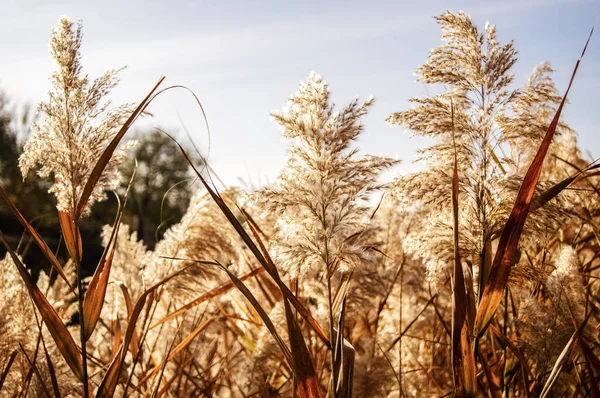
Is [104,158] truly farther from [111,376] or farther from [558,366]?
[558,366]

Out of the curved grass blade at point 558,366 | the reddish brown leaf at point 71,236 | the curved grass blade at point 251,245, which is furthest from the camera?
the reddish brown leaf at point 71,236

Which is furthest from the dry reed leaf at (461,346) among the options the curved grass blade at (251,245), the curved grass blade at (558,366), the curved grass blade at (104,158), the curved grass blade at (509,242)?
the curved grass blade at (104,158)

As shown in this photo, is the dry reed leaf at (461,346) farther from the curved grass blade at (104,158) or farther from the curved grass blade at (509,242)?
the curved grass blade at (104,158)

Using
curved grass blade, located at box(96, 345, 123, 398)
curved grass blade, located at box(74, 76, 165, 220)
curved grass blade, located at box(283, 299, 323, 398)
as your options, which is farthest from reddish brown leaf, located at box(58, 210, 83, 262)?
curved grass blade, located at box(283, 299, 323, 398)

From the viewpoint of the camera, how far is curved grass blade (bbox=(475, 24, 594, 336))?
1490 mm

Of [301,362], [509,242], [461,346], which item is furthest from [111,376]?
[509,242]

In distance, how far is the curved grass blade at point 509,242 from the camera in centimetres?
149

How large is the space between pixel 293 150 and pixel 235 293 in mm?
2071

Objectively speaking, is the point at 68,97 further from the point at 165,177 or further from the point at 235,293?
the point at 165,177

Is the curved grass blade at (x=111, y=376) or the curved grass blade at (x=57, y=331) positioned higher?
the curved grass blade at (x=57, y=331)

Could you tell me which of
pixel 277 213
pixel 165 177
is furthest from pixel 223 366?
pixel 165 177

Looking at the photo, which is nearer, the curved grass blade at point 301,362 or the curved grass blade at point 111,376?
the curved grass blade at point 301,362

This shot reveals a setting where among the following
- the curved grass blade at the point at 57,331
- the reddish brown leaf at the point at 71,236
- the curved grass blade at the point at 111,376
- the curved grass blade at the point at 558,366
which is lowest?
the curved grass blade at the point at 558,366

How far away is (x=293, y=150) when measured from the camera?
175 cm
